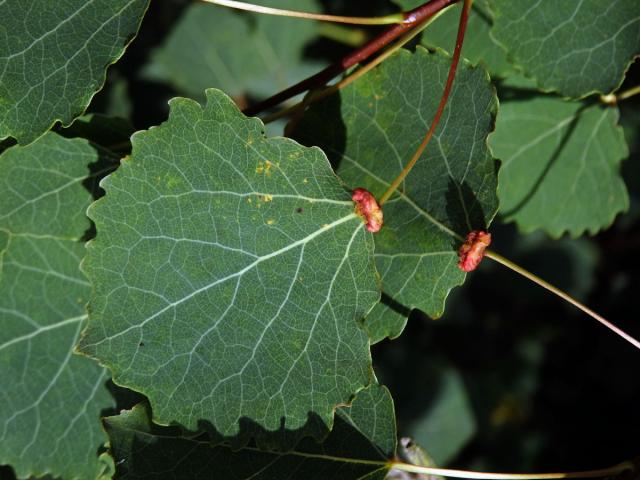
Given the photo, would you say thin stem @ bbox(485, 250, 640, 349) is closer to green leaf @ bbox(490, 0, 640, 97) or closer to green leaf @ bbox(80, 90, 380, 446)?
green leaf @ bbox(80, 90, 380, 446)

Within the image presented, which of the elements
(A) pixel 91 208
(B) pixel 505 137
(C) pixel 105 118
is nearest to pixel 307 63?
(B) pixel 505 137

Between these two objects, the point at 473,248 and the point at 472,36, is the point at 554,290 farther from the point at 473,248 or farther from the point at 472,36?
the point at 472,36

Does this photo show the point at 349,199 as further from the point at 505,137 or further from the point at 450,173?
the point at 505,137

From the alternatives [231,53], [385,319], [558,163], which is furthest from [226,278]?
[231,53]

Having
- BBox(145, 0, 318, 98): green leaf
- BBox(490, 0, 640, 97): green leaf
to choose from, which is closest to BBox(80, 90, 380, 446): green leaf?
BBox(490, 0, 640, 97): green leaf

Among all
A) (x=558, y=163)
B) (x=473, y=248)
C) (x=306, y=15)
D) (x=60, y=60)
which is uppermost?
(x=60, y=60)

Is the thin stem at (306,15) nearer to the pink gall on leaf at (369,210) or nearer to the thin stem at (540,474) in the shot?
the pink gall on leaf at (369,210)
